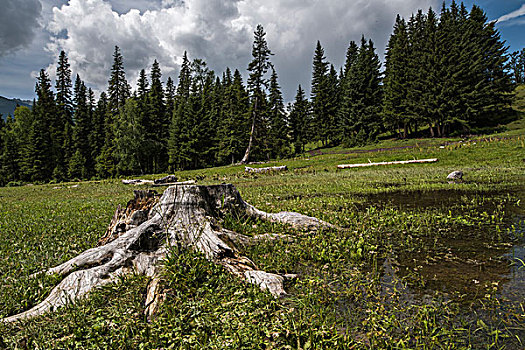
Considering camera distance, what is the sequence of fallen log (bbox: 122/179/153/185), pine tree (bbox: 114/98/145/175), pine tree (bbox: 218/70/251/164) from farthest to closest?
pine tree (bbox: 218/70/251/164) → pine tree (bbox: 114/98/145/175) → fallen log (bbox: 122/179/153/185)

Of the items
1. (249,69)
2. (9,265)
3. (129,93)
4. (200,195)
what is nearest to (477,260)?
(200,195)

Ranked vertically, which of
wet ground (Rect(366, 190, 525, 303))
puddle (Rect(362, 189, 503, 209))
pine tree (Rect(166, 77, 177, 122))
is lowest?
wet ground (Rect(366, 190, 525, 303))

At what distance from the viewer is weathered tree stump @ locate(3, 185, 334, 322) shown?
12.8 feet

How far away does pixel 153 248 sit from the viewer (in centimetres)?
478

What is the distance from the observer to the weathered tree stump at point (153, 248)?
12.8 ft

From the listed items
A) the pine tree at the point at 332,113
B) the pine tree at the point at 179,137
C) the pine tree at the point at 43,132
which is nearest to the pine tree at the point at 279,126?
the pine tree at the point at 332,113

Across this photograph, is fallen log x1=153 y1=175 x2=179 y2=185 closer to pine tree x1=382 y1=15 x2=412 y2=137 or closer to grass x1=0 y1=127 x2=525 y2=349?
Result: grass x1=0 y1=127 x2=525 y2=349

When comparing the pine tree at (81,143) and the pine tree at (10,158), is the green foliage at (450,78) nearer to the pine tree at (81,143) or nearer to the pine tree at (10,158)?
the pine tree at (81,143)

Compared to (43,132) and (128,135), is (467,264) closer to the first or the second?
(128,135)

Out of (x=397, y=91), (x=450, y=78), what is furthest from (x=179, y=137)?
Answer: (x=450, y=78)

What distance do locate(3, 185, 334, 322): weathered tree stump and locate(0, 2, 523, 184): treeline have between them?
36.2 m

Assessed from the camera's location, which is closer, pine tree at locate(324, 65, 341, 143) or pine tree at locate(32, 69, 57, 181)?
pine tree at locate(32, 69, 57, 181)

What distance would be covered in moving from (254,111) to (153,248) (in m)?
39.2

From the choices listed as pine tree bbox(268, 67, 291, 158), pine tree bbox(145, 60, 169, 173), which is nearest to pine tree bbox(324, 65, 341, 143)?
pine tree bbox(268, 67, 291, 158)
